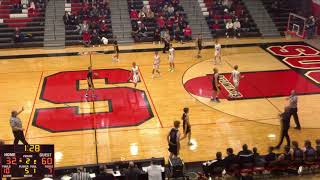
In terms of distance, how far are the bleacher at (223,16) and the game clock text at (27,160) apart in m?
20.7

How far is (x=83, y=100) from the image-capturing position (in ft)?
67.2

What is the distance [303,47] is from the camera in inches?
1140

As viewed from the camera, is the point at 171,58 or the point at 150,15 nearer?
the point at 171,58

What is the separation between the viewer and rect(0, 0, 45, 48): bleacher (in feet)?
97.9

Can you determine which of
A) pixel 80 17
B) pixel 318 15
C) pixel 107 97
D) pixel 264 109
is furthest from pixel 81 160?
pixel 318 15

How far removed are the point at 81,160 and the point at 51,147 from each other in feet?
8.72

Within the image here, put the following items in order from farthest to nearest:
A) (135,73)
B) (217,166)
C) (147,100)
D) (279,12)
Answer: (279,12) < (135,73) < (147,100) < (217,166)

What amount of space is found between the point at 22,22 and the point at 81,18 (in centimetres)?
396

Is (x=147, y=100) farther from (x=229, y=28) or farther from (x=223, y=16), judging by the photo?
(x=223, y=16)

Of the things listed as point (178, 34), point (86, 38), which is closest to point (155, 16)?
point (178, 34)

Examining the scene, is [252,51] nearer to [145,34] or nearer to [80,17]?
[145,34]

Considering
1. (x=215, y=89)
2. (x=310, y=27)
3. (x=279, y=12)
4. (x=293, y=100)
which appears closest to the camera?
(x=293, y=100)

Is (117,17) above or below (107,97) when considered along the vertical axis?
above

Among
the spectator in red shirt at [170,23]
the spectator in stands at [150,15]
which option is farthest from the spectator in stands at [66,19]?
the spectator in red shirt at [170,23]
